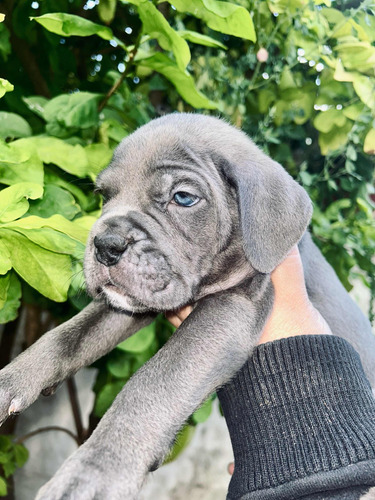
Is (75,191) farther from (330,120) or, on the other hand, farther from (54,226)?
(330,120)

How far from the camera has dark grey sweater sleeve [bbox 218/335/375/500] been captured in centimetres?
152

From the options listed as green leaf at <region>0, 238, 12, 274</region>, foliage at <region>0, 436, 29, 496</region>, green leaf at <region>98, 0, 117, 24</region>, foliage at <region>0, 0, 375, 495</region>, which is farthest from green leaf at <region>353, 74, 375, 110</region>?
foliage at <region>0, 436, 29, 496</region>

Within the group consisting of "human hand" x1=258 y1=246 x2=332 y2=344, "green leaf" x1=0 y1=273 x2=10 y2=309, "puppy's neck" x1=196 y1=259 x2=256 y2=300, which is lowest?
"human hand" x1=258 y1=246 x2=332 y2=344

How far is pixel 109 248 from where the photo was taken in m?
1.62

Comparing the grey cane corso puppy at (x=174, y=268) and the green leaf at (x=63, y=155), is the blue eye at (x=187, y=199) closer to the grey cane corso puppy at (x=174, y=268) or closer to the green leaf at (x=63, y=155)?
the grey cane corso puppy at (x=174, y=268)

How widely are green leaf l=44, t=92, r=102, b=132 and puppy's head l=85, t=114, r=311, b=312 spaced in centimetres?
19

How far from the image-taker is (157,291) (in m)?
1.71

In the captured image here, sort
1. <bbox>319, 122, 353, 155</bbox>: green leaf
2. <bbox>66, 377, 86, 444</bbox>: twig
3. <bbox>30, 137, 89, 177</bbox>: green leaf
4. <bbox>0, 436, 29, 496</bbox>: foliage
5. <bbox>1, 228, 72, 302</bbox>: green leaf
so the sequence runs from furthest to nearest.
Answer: <bbox>66, 377, 86, 444</bbox>: twig, <bbox>0, 436, 29, 496</bbox>: foliage, <bbox>319, 122, 353, 155</bbox>: green leaf, <bbox>30, 137, 89, 177</bbox>: green leaf, <bbox>1, 228, 72, 302</bbox>: green leaf

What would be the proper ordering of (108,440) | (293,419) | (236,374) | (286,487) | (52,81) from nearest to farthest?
1. (108,440)
2. (286,487)
3. (293,419)
4. (236,374)
5. (52,81)

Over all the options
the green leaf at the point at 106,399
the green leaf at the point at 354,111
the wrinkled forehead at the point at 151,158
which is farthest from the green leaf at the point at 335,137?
the green leaf at the point at 106,399

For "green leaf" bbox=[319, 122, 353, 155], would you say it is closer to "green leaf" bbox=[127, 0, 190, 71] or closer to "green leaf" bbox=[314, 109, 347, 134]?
"green leaf" bbox=[314, 109, 347, 134]

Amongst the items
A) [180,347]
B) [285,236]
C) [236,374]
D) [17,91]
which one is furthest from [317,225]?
[17,91]

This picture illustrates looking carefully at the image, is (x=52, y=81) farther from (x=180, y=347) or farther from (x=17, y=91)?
(x=180, y=347)

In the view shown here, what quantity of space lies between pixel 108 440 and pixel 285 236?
88 cm
